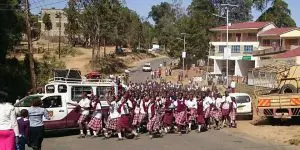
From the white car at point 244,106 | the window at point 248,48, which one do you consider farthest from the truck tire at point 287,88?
the window at point 248,48

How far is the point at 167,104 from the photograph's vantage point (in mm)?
20703

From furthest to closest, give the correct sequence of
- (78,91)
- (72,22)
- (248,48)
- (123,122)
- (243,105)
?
(72,22), (248,48), (243,105), (78,91), (123,122)

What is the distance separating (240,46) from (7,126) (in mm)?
67317

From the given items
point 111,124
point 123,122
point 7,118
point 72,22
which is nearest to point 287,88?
point 123,122

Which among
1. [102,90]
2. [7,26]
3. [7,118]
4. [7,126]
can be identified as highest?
[7,26]

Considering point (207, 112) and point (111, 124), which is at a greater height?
point (207, 112)

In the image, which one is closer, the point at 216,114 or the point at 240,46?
the point at 216,114

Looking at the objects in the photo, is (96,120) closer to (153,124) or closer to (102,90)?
(153,124)

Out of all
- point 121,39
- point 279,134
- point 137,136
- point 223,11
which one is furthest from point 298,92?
point 223,11

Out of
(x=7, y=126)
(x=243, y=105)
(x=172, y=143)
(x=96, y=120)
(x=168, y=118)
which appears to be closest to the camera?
(x=7, y=126)

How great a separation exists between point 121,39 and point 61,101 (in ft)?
227

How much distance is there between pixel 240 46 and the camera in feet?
244

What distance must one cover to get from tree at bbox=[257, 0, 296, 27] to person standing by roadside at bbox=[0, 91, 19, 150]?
291 ft

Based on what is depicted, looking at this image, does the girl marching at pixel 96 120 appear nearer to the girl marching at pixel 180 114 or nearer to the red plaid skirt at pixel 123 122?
the red plaid skirt at pixel 123 122
